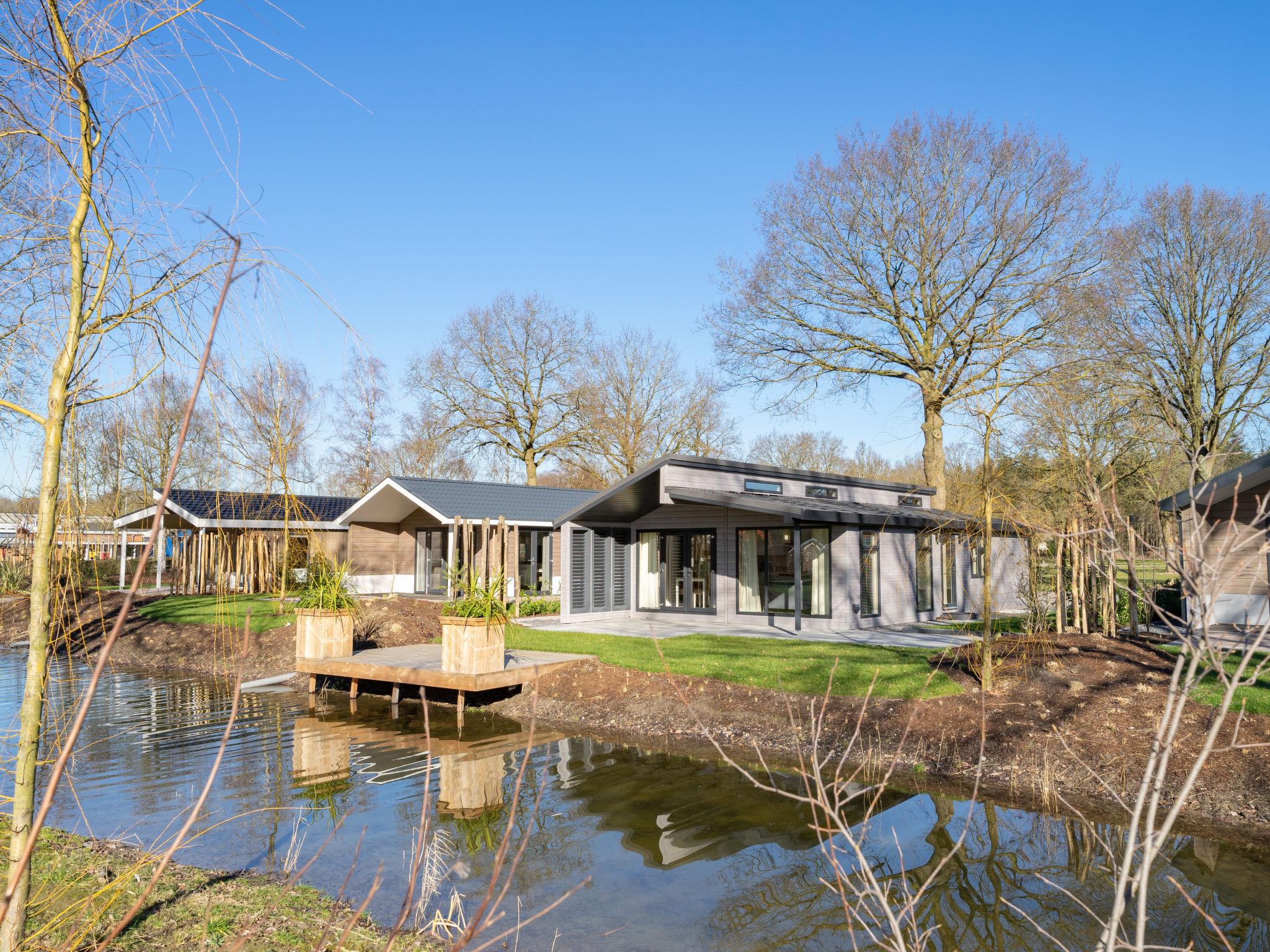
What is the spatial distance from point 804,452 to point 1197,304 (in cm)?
2152

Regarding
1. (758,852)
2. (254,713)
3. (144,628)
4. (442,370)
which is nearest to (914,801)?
(758,852)

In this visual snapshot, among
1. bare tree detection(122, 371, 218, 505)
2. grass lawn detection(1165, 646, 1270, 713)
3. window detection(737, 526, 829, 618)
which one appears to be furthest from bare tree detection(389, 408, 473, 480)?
bare tree detection(122, 371, 218, 505)

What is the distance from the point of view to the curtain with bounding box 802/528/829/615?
1903 centimetres

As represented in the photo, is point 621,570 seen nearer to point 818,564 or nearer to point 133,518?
point 818,564

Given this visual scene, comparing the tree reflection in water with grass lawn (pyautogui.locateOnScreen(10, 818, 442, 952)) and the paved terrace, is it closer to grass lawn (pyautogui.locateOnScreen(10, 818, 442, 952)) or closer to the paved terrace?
grass lawn (pyautogui.locateOnScreen(10, 818, 442, 952))

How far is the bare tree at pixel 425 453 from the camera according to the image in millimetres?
40531

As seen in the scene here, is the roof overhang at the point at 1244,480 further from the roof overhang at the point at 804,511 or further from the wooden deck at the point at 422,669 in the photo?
the wooden deck at the point at 422,669

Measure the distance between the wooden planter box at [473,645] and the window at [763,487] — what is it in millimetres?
9384

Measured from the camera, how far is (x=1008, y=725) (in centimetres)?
1031

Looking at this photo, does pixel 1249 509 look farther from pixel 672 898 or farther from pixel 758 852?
pixel 672 898

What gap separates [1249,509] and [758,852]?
618 inches

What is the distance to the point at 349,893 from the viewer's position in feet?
21.8

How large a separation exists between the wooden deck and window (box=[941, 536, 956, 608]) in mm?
11949

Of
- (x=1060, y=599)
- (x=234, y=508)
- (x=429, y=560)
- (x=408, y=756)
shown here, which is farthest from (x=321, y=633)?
(x=429, y=560)
